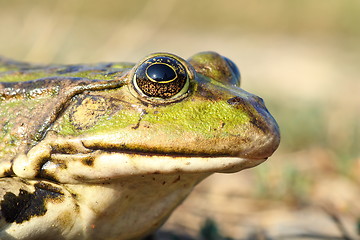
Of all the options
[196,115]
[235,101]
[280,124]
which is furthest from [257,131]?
[280,124]

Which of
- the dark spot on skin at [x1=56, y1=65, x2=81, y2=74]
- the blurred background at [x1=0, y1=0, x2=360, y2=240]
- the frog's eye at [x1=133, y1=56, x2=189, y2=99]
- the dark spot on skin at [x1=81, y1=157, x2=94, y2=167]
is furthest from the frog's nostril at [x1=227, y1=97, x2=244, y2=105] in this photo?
the blurred background at [x1=0, y1=0, x2=360, y2=240]

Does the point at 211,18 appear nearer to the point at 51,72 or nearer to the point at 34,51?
the point at 34,51

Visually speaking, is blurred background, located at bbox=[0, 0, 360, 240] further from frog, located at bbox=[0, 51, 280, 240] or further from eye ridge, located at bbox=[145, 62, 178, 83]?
eye ridge, located at bbox=[145, 62, 178, 83]

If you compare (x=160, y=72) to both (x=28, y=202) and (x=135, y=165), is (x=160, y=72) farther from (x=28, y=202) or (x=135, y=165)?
(x=28, y=202)

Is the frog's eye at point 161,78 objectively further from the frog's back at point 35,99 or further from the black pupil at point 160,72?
the frog's back at point 35,99

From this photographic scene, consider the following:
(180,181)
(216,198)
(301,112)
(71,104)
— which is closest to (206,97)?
(180,181)

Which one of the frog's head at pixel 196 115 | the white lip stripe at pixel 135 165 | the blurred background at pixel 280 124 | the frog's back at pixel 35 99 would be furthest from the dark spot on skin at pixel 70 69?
the blurred background at pixel 280 124
